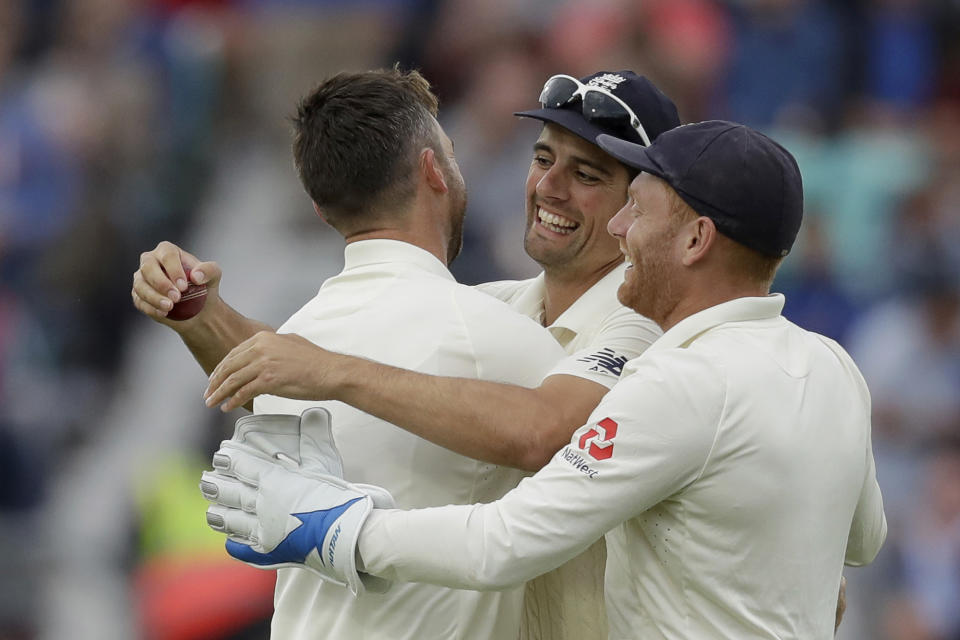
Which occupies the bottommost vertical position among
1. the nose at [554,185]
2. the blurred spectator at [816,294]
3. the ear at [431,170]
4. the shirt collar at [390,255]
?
the blurred spectator at [816,294]

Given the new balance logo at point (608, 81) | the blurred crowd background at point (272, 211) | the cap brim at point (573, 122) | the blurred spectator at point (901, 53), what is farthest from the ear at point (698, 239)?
the blurred spectator at point (901, 53)

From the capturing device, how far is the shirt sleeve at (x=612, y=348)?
10.4 feet

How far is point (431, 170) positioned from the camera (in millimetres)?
3406

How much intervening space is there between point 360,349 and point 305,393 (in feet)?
0.81

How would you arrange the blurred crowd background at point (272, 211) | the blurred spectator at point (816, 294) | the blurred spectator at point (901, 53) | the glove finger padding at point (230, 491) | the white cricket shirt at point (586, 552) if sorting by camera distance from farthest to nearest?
the blurred spectator at point (901, 53), the blurred spectator at point (816, 294), the blurred crowd background at point (272, 211), the white cricket shirt at point (586, 552), the glove finger padding at point (230, 491)

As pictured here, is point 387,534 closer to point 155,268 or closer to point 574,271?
point 155,268

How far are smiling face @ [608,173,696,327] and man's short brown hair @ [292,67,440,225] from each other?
525mm

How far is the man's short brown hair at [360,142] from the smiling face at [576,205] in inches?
19.2

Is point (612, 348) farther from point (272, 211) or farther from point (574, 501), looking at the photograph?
point (272, 211)

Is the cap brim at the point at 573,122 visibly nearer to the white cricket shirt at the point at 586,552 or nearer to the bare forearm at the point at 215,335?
the white cricket shirt at the point at 586,552

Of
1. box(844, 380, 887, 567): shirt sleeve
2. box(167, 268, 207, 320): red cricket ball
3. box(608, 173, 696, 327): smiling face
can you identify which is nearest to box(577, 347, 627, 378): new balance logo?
box(608, 173, 696, 327): smiling face

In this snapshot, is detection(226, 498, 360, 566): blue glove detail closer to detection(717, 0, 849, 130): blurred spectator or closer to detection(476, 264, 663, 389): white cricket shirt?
detection(476, 264, 663, 389): white cricket shirt

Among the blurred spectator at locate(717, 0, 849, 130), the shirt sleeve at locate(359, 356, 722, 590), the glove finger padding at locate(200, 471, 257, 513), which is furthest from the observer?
the blurred spectator at locate(717, 0, 849, 130)

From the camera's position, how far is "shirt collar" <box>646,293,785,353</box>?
3.02 metres
